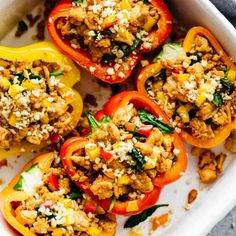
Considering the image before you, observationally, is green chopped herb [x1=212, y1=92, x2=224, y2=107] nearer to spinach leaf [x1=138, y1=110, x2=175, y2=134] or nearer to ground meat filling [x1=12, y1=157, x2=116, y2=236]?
spinach leaf [x1=138, y1=110, x2=175, y2=134]

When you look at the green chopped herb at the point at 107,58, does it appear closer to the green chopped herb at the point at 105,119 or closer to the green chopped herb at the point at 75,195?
Result: the green chopped herb at the point at 105,119

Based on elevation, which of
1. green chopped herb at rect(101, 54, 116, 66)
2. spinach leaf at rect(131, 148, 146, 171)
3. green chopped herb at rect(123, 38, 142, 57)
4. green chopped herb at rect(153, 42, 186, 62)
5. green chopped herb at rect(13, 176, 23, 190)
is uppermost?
green chopped herb at rect(153, 42, 186, 62)

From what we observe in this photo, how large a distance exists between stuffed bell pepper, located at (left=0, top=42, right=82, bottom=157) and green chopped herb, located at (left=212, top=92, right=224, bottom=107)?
0.47 m

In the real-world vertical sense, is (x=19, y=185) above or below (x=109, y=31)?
below

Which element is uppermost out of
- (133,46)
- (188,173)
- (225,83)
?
(225,83)

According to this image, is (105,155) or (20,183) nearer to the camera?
(105,155)

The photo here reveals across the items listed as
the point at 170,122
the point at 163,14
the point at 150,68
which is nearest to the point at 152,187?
the point at 170,122

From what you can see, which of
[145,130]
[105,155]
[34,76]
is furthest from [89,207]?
[34,76]

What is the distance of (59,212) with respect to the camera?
2680mm

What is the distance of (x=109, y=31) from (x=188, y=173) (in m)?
0.63

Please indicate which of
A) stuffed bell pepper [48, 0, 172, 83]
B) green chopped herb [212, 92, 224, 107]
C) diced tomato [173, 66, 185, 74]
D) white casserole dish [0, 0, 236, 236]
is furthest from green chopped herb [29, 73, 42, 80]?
green chopped herb [212, 92, 224, 107]

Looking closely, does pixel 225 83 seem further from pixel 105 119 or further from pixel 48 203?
pixel 48 203

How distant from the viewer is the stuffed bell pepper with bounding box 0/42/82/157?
267 centimetres

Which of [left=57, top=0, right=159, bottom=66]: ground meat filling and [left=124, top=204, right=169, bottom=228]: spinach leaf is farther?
[left=124, top=204, right=169, bottom=228]: spinach leaf
